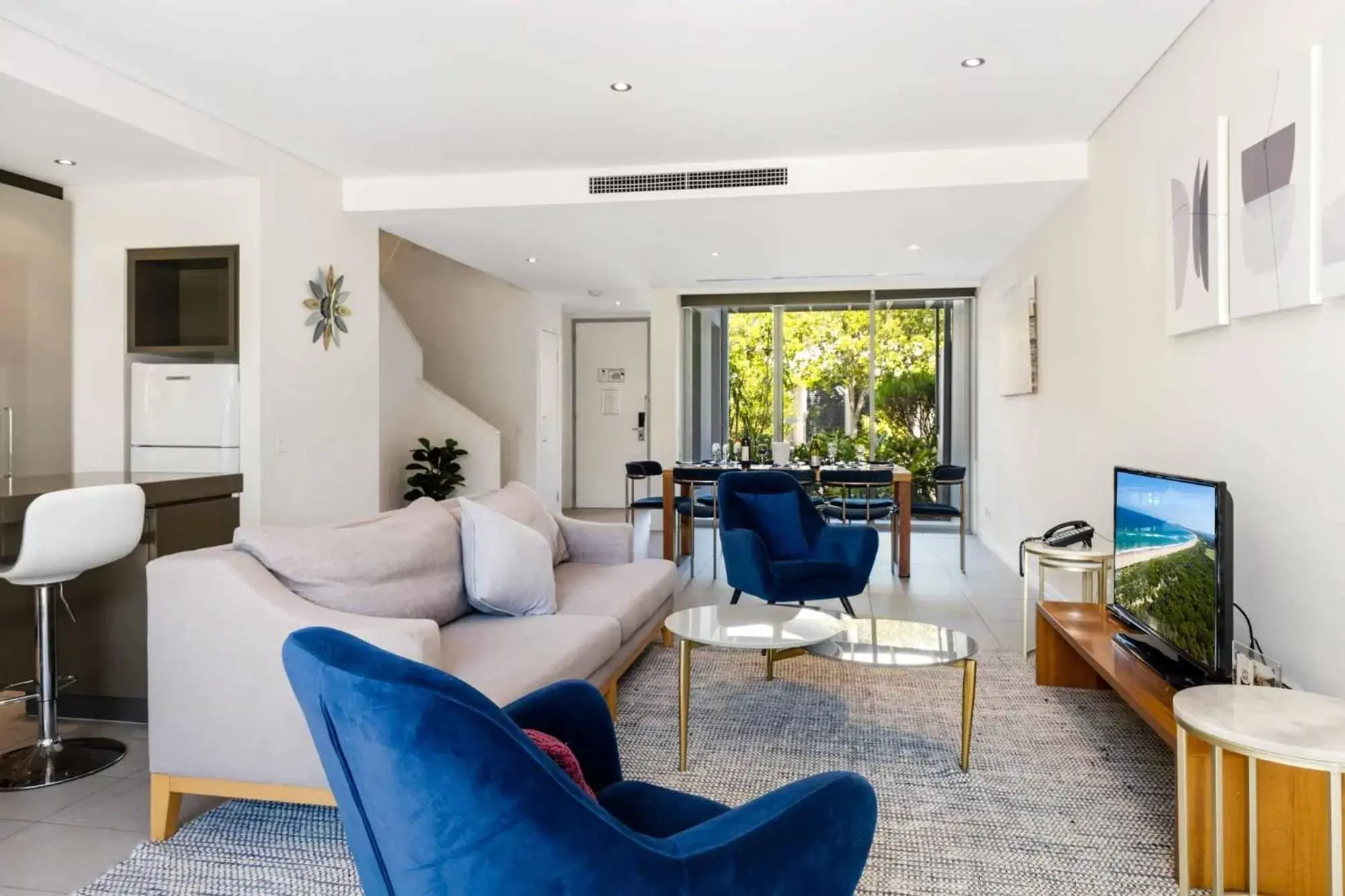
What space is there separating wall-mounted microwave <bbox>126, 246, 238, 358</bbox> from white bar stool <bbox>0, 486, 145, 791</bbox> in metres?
2.11

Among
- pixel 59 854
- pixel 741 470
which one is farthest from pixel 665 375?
pixel 59 854

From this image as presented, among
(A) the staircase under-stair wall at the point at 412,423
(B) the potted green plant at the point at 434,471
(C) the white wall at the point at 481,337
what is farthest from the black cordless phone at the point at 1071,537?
(C) the white wall at the point at 481,337

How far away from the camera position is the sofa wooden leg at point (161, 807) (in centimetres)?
223

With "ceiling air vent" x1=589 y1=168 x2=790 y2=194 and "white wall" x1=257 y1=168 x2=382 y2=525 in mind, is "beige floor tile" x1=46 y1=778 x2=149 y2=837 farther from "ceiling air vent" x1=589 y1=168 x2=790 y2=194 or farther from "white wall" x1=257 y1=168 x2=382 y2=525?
"ceiling air vent" x1=589 y1=168 x2=790 y2=194

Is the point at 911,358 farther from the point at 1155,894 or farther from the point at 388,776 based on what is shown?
the point at 388,776

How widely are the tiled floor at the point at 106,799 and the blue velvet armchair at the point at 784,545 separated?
2.23 feet

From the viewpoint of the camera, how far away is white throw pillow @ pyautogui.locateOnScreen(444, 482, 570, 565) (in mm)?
3482

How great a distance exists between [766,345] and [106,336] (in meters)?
6.08

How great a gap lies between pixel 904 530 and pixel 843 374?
319cm

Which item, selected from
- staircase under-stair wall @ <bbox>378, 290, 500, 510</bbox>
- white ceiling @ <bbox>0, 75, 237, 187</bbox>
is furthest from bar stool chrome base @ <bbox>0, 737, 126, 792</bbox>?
staircase under-stair wall @ <bbox>378, 290, 500, 510</bbox>

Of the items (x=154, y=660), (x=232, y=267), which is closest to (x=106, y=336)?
(x=232, y=267)

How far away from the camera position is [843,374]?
8.92 metres

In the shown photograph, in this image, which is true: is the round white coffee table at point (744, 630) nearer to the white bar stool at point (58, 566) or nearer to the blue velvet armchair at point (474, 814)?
the blue velvet armchair at point (474, 814)

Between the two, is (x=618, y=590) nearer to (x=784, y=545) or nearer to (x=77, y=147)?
(x=784, y=545)
